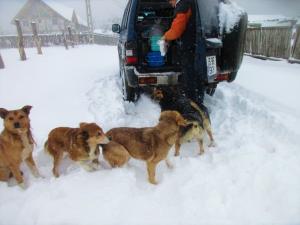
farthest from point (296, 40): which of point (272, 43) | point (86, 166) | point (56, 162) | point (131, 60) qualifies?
A: point (56, 162)

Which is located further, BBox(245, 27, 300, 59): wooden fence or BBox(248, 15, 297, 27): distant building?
BBox(248, 15, 297, 27): distant building

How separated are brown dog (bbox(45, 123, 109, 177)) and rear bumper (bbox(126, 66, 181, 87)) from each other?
180 centimetres

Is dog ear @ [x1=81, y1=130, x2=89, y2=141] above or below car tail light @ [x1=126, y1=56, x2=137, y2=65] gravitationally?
below

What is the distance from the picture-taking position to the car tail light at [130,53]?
460cm

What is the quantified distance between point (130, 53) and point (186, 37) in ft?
3.78

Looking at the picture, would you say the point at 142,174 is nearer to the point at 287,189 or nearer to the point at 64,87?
the point at 287,189

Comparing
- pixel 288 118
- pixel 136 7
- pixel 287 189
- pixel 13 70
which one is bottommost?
pixel 287 189

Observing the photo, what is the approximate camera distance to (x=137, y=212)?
272 centimetres

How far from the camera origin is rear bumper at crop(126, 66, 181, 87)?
4680 millimetres

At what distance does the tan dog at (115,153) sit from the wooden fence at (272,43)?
8667mm

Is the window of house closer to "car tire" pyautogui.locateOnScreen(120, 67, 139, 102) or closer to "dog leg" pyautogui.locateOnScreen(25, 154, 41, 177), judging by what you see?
"car tire" pyautogui.locateOnScreen(120, 67, 139, 102)

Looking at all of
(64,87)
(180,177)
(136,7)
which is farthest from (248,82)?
(64,87)

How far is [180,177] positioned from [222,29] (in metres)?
2.41

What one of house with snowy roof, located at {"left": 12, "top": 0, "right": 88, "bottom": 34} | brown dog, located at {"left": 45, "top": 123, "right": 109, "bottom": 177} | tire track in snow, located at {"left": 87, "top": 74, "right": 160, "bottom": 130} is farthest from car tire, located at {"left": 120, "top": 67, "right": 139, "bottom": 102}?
house with snowy roof, located at {"left": 12, "top": 0, "right": 88, "bottom": 34}
